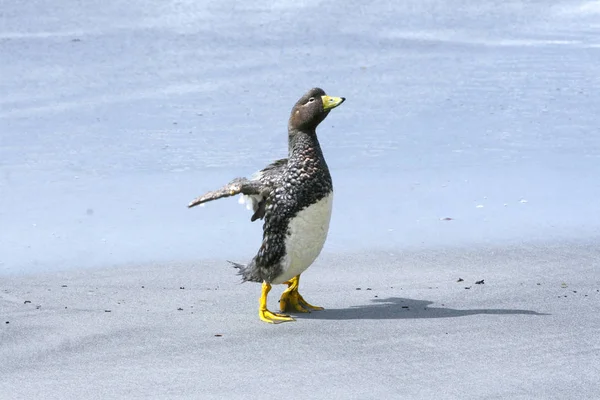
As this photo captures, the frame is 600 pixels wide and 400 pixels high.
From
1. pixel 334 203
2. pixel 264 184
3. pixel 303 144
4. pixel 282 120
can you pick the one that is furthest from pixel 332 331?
pixel 282 120

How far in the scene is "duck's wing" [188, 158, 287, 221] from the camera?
6.21 m

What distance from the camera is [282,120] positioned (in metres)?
11.1

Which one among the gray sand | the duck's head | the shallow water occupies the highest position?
the duck's head

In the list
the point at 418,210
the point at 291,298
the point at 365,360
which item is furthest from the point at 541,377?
the point at 418,210

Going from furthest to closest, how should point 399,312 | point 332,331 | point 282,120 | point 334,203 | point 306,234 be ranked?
point 282,120 < point 334,203 < point 399,312 < point 306,234 < point 332,331

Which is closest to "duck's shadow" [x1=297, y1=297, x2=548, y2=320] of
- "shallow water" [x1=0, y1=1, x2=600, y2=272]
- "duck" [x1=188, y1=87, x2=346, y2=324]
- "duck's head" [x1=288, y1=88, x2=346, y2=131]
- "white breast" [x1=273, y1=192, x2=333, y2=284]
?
"duck" [x1=188, y1=87, x2=346, y2=324]

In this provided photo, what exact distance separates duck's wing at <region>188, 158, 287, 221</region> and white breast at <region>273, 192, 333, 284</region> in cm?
25

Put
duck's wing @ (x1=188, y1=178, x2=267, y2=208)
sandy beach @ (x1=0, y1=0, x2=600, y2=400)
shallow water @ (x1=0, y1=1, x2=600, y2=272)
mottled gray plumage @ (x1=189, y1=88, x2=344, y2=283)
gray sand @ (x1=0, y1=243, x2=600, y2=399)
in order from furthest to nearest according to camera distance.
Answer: shallow water @ (x1=0, y1=1, x2=600, y2=272) → duck's wing @ (x1=188, y1=178, x2=267, y2=208) → mottled gray plumage @ (x1=189, y1=88, x2=344, y2=283) → sandy beach @ (x1=0, y1=0, x2=600, y2=400) → gray sand @ (x1=0, y1=243, x2=600, y2=399)

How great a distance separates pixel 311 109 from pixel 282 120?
500cm

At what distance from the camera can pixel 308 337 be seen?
5926 millimetres

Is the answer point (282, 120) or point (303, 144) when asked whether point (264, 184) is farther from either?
point (282, 120)

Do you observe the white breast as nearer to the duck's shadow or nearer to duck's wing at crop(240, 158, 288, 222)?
duck's wing at crop(240, 158, 288, 222)

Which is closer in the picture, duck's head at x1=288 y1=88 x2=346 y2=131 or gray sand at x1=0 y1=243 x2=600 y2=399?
gray sand at x1=0 y1=243 x2=600 y2=399

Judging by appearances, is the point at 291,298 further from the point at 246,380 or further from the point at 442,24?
the point at 442,24
